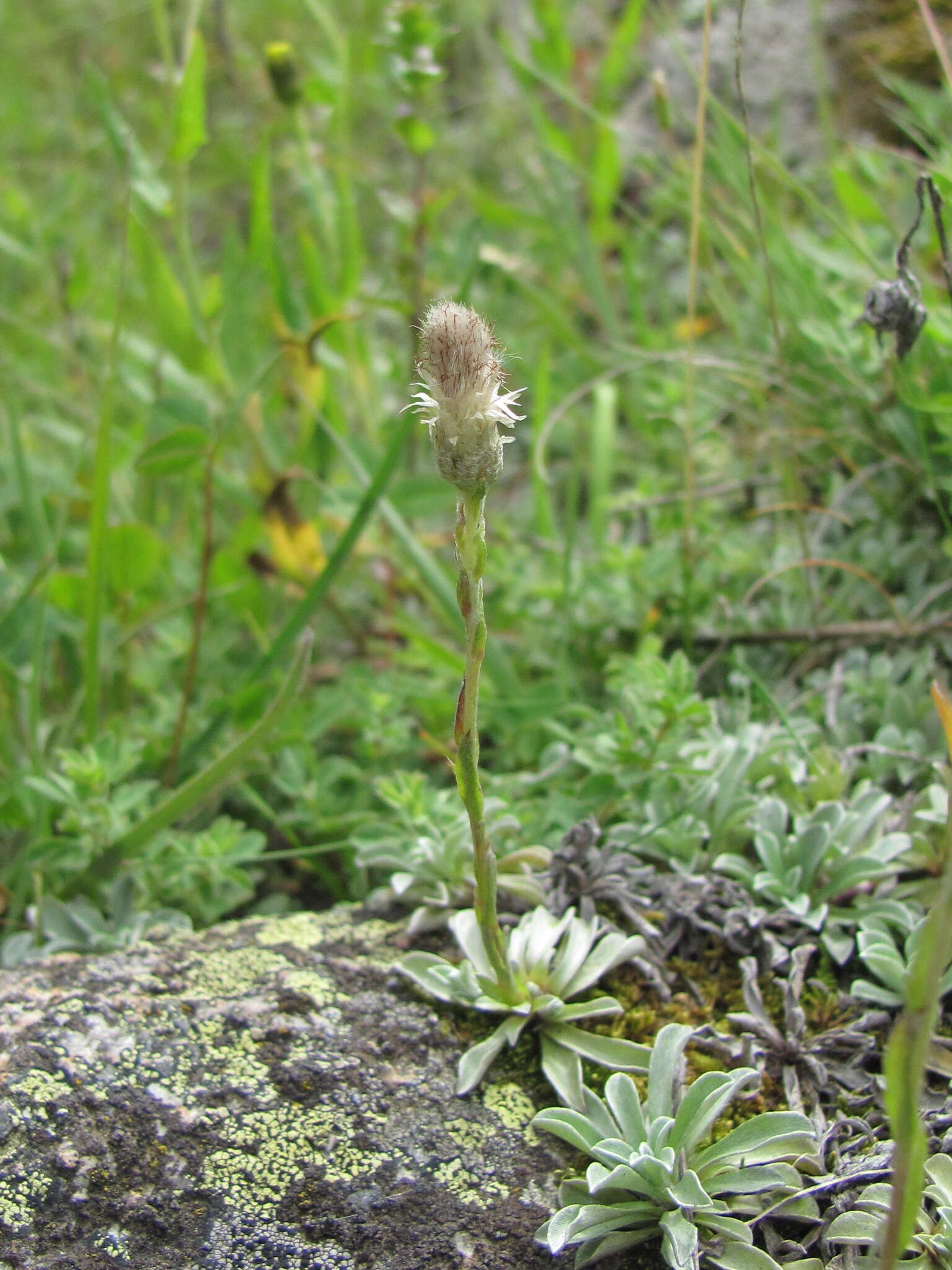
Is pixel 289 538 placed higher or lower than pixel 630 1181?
higher

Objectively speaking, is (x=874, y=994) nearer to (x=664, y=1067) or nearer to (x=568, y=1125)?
(x=664, y=1067)

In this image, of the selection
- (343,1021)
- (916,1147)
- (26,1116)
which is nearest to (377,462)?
(343,1021)

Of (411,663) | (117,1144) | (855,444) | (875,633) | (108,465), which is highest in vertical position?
(855,444)

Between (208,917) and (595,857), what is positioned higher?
(595,857)

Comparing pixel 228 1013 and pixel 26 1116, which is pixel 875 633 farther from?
pixel 26 1116

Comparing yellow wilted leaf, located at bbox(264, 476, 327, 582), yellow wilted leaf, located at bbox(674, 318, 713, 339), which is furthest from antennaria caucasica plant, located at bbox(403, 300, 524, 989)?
yellow wilted leaf, located at bbox(674, 318, 713, 339)

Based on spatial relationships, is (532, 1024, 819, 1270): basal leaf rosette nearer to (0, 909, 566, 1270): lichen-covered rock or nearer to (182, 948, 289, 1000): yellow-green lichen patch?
(0, 909, 566, 1270): lichen-covered rock

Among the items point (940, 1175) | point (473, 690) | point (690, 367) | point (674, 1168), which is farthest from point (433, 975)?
point (690, 367)
